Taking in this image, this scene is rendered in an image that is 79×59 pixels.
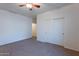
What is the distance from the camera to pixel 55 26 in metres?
5.23

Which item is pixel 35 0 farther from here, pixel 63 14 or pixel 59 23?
pixel 59 23

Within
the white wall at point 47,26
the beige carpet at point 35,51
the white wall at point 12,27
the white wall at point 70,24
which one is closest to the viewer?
the beige carpet at point 35,51

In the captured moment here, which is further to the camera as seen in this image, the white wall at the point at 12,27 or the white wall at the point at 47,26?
the white wall at the point at 47,26

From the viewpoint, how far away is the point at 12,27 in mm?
5590

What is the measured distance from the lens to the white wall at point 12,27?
4863mm

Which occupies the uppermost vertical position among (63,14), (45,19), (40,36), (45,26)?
(63,14)

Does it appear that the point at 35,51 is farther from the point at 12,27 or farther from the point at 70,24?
the point at 12,27

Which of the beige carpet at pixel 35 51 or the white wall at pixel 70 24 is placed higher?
the white wall at pixel 70 24

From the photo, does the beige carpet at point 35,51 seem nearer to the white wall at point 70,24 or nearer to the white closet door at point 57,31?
the white wall at point 70,24

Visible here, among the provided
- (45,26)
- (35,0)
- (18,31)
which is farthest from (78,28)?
(18,31)

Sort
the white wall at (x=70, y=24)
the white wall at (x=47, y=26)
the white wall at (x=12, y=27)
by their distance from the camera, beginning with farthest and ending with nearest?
1. the white wall at (x=47, y=26)
2. the white wall at (x=12, y=27)
3. the white wall at (x=70, y=24)

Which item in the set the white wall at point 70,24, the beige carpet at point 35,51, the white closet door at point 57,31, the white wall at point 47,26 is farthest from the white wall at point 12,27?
the white wall at point 70,24

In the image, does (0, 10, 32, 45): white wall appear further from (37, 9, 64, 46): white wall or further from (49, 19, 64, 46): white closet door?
(49, 19, 64, 46): white closet door

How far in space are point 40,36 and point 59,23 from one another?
1.67 meters
